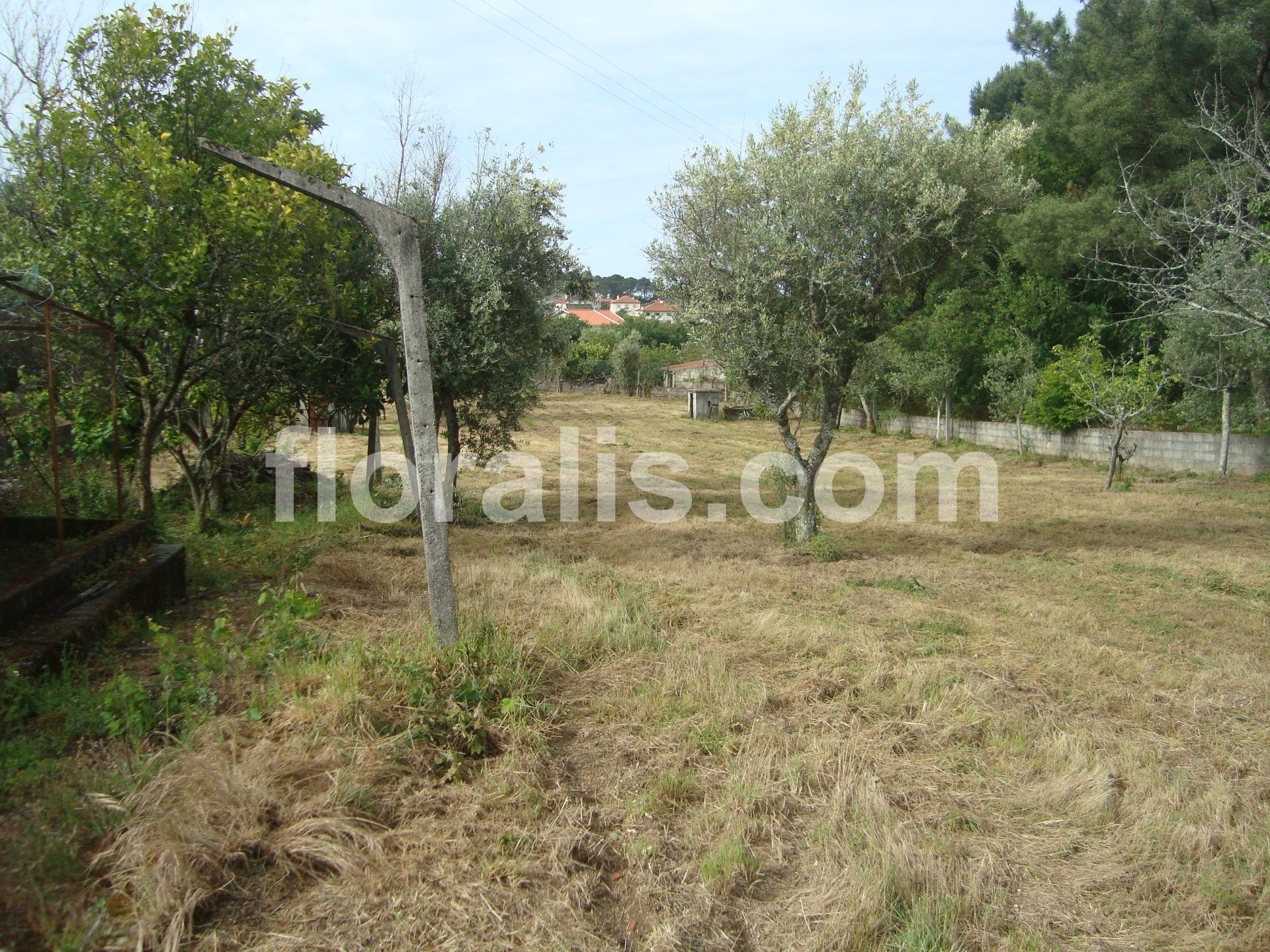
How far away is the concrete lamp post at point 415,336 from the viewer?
4.97 m

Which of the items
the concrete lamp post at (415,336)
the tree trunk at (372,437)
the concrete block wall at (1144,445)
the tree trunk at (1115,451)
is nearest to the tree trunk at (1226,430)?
the concrete block wall at (1144,445)

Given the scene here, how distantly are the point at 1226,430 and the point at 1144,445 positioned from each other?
9.19 feet

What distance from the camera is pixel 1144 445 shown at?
73.1 ft

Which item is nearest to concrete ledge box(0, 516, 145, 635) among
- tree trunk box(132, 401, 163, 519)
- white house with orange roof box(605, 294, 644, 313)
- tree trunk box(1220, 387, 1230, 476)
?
tree trunk box(132, 401, 163, 519)

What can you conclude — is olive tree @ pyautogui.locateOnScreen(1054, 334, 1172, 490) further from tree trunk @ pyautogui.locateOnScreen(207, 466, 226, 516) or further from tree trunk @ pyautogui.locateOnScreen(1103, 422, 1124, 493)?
tree trunk @ pyautogui.locateOnScreen(207, 466, 226, 516)

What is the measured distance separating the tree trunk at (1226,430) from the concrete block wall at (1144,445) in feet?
0.79

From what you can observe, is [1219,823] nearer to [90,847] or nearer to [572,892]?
[572,892]

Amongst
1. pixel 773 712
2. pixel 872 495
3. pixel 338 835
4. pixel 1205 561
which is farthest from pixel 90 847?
pixel 872 495

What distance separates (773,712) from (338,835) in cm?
271

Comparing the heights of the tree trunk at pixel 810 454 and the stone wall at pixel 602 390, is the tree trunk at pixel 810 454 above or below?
below

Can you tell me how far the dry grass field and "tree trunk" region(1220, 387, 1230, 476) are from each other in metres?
14.0

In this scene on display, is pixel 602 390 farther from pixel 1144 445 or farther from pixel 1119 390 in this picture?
pixel 1119 390

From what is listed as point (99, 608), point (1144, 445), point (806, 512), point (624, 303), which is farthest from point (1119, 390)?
point (624, 303)

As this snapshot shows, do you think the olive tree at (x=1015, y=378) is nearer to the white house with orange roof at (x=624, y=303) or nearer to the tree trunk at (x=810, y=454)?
the tree trunk at (x=810, y=454)
